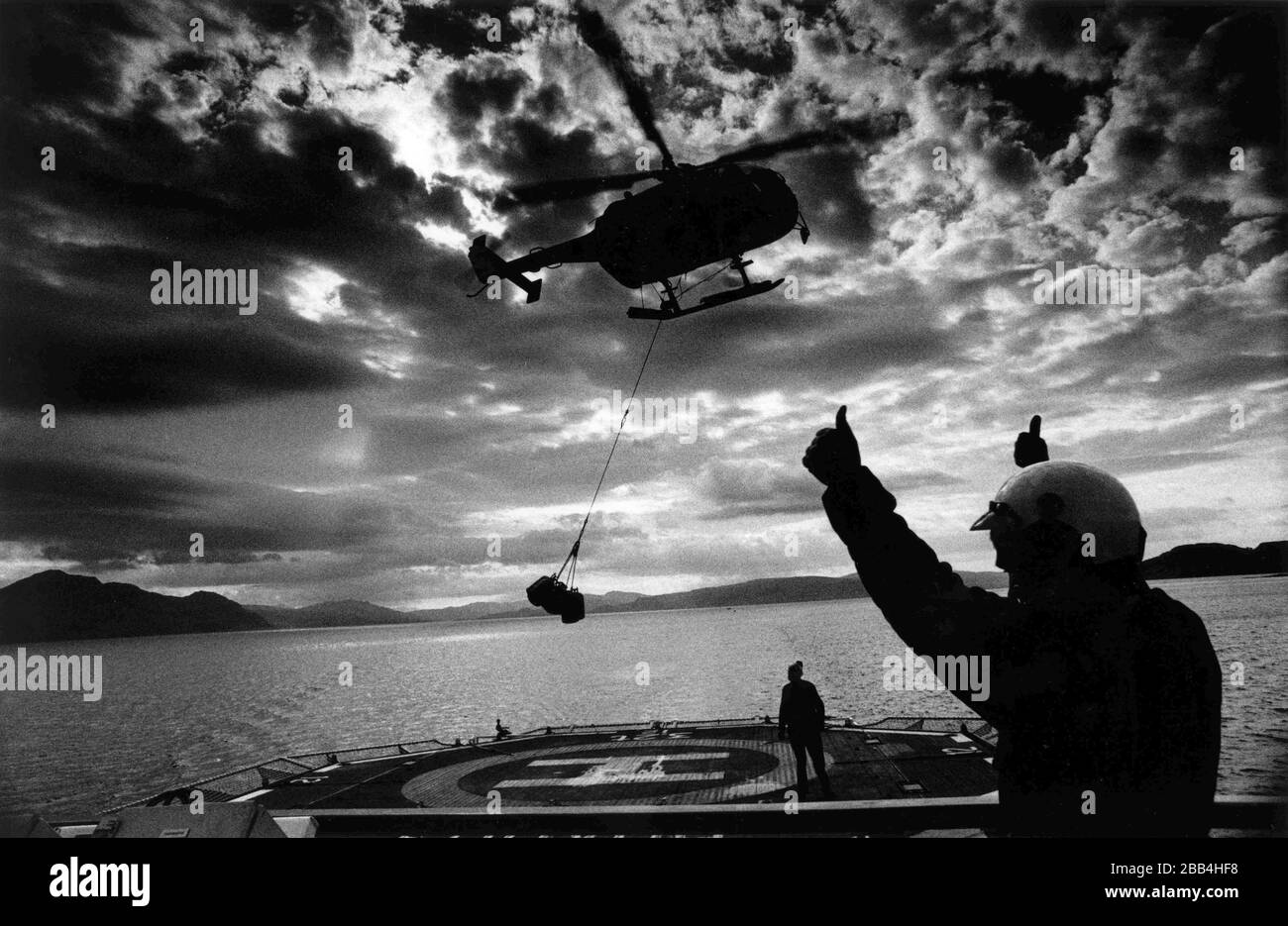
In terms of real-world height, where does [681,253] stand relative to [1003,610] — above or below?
above

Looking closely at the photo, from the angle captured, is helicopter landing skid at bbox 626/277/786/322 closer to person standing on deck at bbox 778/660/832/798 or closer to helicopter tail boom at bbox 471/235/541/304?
helicopter tail boom at bbox 471/235/541/304

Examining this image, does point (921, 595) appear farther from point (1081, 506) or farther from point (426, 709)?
point (426, 709)

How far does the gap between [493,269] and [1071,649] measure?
17649mm

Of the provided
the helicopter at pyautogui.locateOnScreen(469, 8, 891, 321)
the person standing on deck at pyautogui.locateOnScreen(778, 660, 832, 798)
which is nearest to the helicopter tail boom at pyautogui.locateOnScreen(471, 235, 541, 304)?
the helicopter at pyautogui.locateOnScreen(469, 8, 891, 321)

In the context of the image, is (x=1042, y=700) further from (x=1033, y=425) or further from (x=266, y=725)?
(x=266, y=725)

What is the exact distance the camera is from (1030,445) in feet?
11.2

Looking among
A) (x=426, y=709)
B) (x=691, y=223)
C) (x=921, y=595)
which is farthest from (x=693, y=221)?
(x=426, y=709)

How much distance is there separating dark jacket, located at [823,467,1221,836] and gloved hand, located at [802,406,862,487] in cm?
20

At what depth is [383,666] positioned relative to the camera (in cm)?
15862

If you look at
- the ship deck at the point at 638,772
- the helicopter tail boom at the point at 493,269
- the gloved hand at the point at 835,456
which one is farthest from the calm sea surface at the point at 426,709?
the gloved hand at the point at 835,456

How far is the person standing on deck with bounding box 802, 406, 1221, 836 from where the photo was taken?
224 centimetres

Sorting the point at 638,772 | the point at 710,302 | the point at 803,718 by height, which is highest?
the point at 710,302
